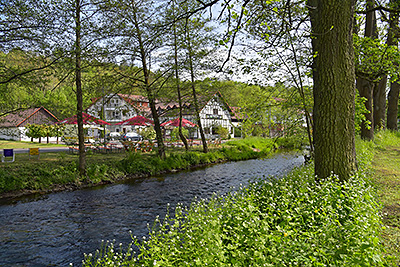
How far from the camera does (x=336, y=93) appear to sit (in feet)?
17.0

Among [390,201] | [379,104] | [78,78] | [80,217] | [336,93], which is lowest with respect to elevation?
[80,217]

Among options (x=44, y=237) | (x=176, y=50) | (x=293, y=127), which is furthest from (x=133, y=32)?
(x=44, y=237)

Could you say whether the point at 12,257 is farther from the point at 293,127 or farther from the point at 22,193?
the point at 293,127

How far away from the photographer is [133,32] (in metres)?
15.0

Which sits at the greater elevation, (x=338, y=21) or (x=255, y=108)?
(x=338, y=21)

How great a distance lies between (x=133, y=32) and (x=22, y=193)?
9134 millimetres

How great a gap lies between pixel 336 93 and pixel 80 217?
23.8 feet

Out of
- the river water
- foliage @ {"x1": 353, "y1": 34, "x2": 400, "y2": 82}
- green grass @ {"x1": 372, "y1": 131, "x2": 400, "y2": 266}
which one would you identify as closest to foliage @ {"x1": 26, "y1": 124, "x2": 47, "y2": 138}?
the river water

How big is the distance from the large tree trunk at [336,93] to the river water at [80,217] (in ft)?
6.51

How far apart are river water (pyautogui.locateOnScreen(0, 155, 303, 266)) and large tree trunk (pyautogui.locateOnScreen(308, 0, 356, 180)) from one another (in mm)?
1985

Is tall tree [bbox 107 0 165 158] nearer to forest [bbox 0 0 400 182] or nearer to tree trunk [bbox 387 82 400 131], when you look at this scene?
forest [bbox 0 0 400 182]

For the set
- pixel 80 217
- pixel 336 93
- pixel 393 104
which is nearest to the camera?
pixel 336 93

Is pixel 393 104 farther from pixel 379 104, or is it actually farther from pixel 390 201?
pixel 390 201

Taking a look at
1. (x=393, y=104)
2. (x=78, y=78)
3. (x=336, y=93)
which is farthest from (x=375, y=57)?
(x=393, y=104)
